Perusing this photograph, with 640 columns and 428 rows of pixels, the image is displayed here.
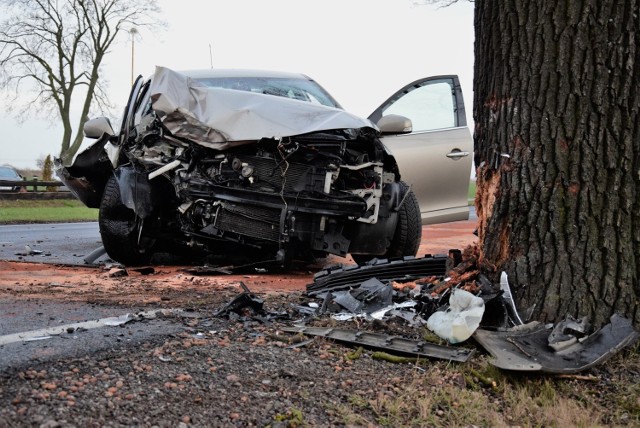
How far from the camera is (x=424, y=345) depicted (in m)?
3.31

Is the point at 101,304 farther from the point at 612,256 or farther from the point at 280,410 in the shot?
the point at 612,256

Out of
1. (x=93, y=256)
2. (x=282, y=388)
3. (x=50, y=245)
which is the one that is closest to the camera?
(x=282, y=388)

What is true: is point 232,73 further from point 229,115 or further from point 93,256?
point 93,256

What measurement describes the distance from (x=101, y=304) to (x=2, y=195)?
19.5 m

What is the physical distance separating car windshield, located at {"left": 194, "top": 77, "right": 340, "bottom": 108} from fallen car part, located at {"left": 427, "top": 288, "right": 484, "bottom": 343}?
341cm

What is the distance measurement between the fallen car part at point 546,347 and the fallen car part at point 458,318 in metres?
0.07

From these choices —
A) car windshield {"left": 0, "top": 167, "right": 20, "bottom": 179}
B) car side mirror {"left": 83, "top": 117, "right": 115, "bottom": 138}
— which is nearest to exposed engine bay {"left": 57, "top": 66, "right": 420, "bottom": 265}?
car side mirror {"left": 83, "top": 117, "right": 115, "bottom": 138}

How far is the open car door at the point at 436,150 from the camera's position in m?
7.01

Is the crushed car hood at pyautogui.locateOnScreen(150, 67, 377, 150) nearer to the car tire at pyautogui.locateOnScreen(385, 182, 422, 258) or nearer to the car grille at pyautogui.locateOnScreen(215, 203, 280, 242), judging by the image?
the car grille at pyautogui.locateOnScreen(215, 203, 280, 242)

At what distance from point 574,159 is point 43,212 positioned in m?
18.0

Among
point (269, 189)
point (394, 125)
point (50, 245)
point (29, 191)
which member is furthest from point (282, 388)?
point (29, 191)

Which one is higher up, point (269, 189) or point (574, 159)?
point (574, 159)

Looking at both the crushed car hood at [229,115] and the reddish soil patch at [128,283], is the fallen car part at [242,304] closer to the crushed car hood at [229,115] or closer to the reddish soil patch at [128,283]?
the reddish soil patch at [128,283]

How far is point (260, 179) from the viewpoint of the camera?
17.9ft
